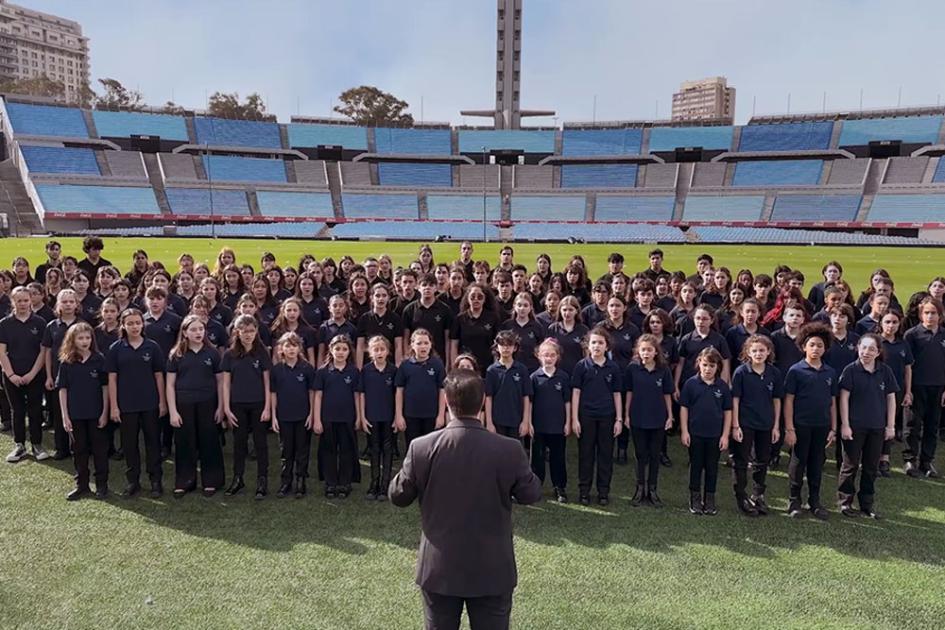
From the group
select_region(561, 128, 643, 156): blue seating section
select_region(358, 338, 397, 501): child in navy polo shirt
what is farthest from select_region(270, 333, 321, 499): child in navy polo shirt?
select_region(561, 128, 643, 156): blue seating section

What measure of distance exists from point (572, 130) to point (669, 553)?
229 feet

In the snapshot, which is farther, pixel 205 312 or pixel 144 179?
pixel 144 179

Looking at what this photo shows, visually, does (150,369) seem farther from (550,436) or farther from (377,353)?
(550,436)

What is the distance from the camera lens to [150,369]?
6.38m

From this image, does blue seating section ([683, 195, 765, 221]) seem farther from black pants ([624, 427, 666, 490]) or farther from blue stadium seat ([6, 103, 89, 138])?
blue stadium seat ([6, 103, 89, 138])

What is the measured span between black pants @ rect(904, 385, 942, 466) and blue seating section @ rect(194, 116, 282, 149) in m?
67.3

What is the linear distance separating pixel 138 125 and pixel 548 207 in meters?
41.3

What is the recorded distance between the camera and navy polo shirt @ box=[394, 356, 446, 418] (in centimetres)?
633

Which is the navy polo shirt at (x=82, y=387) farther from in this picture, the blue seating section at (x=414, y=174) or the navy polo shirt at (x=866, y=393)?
the blue seating section at (x=414, y=174)

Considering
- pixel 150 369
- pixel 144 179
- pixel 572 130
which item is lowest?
pixel 150 369

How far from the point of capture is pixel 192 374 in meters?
6.35

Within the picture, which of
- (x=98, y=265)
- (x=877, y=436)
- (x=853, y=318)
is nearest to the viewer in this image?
(x=877, y=436)

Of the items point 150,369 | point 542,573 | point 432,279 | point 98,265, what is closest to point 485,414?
point 542,573

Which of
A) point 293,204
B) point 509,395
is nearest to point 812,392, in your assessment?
point 509,395
